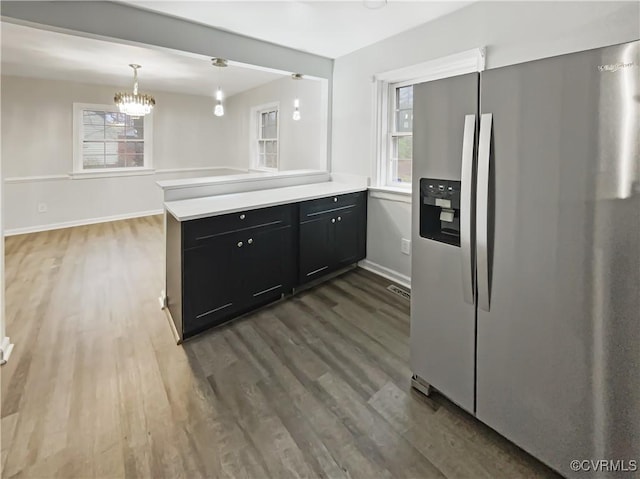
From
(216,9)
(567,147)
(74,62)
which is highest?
(74,62)

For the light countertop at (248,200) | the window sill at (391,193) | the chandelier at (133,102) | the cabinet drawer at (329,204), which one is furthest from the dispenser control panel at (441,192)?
the chandelier at (133,102)

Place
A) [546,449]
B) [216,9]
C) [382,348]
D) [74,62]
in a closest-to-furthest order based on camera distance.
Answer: [546,449] < [382,348] < [216,9] < [74,62]

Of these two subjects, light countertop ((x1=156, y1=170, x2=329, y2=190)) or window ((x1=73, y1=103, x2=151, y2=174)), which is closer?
light countertop ((x1=156, y1=170, x2=329, y2=190))

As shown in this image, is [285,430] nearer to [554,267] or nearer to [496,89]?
[554,267]

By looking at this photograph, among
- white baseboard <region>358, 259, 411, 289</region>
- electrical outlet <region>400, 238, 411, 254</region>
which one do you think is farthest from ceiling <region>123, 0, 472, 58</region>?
white baseboard <region>358, 259, 411, 289</region>

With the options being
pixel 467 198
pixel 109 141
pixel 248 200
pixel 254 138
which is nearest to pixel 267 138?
pixel 254 138

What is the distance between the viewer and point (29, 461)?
1.48m

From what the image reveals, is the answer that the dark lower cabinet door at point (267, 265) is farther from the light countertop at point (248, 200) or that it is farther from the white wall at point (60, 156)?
the white wall at point (60, 156)

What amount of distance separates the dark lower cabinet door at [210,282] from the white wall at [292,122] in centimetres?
214

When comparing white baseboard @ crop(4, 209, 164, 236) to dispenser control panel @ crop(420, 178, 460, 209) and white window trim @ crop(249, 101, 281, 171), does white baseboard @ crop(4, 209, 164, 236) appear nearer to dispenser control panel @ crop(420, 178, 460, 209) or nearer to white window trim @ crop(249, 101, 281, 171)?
white window trim @ crop(249, 101, 281, 171)

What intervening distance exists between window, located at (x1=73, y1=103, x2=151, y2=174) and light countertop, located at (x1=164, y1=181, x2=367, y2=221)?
4.48 metres

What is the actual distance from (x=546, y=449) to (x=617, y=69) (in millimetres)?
1405

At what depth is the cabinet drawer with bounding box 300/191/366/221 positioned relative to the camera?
315cm

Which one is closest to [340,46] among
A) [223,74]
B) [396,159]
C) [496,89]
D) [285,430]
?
[396,159]
